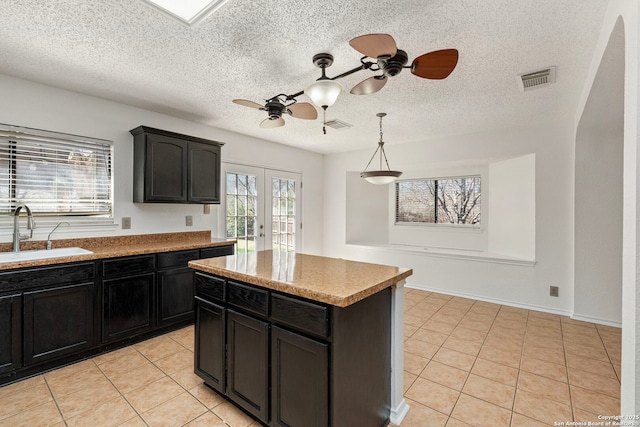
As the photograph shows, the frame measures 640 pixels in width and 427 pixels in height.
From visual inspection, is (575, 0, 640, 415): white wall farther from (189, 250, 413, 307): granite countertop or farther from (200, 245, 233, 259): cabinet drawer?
(200, 245, 233, 259): cabinet drawer

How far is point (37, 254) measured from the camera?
258 centimetres

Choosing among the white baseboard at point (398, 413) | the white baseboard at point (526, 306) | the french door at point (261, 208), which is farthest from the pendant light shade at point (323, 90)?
the white baseboard at point (526, 306)

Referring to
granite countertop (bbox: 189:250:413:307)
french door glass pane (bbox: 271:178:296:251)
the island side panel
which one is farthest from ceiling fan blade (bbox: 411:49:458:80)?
french door glass pane (bbox: 271:178:296:251)

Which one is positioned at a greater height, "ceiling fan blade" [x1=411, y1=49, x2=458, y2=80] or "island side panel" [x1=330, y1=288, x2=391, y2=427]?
"ceiling fan blade" [x1=411, y1=49, x2=458, y2=80]

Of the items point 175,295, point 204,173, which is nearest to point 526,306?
point 175,295

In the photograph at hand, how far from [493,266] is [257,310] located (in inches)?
148

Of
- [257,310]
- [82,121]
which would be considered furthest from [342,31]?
[82,121]

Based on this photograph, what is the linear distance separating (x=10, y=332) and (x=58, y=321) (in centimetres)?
27

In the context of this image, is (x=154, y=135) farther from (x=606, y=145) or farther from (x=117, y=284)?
(x=606, y=145)

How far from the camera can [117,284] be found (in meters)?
2.70

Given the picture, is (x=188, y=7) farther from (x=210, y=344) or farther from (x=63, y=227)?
(x=63, y=227)

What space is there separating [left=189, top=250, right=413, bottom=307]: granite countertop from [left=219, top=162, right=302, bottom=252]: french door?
2.17 metres

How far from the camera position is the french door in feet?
14.4

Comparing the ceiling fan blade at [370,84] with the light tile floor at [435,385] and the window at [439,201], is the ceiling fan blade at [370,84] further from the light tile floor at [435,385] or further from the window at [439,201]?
the window at [439,201]
